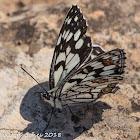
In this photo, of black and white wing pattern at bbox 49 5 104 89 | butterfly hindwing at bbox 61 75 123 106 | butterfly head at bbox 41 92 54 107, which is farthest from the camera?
black and white wing pattern at bbox 49 5 104 89

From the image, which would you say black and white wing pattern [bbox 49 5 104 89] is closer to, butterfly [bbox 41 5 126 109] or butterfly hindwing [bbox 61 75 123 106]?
butterfly [bbox 41 5 126 109]

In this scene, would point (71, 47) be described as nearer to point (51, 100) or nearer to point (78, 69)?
point (78, 69)

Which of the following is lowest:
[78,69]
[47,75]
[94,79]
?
[94,79]

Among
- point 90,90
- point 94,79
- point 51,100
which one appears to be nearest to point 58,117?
point 51,100

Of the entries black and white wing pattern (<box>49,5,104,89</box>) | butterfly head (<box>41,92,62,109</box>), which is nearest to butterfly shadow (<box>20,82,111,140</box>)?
butterfly head (<box>41,92,62,109</box>)

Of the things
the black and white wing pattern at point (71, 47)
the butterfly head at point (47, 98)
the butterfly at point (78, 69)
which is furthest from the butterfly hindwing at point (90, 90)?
the black and white wing pattern at point (71, 47)

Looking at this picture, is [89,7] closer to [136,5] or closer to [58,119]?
[136,5]

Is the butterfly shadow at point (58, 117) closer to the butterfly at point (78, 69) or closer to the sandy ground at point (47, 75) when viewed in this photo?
the sandy ground at point (47, 75)
